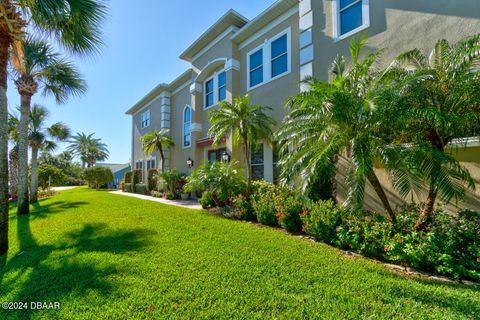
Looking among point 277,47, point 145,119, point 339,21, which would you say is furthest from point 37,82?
point 339,21

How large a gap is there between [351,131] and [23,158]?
14469mm

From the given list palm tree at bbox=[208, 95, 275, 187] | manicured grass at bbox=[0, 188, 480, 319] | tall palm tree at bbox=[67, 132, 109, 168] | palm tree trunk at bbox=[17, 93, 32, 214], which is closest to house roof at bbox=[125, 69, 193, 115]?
palm tree at bbox=[208, 95, 275, 187]

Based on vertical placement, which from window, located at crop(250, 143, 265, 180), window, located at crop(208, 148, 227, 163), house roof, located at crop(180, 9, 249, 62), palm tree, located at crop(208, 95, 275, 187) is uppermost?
house roof, located at crop(180, 9, 249, 62)

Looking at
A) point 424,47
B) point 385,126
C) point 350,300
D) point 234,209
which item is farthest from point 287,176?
point 424,47

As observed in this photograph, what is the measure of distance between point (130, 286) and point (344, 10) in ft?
A: 34.5

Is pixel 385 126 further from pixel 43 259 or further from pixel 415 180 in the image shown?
pixel 43 259

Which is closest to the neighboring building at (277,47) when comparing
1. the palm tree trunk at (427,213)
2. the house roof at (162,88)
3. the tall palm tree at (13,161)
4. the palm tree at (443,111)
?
the house roof at (162,88)

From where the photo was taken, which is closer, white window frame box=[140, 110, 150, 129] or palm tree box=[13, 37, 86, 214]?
palm tree box=[13, 37, 86, 214]

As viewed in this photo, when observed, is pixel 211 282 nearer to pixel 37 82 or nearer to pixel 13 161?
pixel 37 82

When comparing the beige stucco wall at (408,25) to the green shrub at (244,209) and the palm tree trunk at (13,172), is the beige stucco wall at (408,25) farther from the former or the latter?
the palm tree trunk at (13,172)

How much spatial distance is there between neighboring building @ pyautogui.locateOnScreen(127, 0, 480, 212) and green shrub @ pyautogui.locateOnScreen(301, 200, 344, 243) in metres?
4.54

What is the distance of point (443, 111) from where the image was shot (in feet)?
Result: 14.2

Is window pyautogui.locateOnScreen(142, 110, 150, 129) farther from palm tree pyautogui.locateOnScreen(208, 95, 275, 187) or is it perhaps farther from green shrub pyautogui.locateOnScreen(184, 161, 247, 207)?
green shrub pyautogui.locateOnScreen(184, 161, 247, 207)

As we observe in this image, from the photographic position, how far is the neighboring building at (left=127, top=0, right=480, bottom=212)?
20.2 ft
